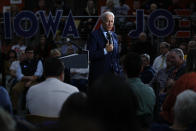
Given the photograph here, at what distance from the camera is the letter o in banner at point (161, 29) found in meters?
12.4

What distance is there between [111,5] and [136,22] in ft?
3.29

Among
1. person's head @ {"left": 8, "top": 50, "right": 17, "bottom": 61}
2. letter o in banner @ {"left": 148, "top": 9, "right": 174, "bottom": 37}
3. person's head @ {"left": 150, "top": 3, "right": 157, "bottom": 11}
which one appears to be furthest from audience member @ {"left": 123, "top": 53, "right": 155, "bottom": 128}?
person's head @ {"left": 150, "top": 3, "right": 157, "bottom": 11}

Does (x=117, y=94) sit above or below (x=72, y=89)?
above

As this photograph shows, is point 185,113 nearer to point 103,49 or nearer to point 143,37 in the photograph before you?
point 103,49

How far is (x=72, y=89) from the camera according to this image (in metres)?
5.26

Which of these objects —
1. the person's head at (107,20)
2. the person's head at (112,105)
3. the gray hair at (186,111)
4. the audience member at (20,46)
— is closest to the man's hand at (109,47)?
the person's head at (107,20)

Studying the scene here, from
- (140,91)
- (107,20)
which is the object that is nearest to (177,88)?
(140,91)

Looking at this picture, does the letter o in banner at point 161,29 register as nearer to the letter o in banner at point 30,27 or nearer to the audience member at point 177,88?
the letter o in banner at point 30,27

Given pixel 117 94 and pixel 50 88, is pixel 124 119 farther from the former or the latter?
pixel 50 88

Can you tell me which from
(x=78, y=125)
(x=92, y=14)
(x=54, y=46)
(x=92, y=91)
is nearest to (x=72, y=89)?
(x=92, y=91)

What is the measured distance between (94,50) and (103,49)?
5.7 inches

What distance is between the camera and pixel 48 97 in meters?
5.18

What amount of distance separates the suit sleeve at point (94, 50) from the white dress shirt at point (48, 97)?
1.55 m

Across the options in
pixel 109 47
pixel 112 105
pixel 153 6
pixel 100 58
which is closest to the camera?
pixel 112 105
